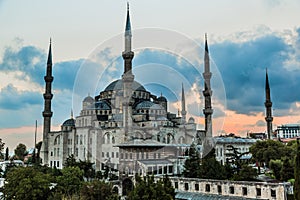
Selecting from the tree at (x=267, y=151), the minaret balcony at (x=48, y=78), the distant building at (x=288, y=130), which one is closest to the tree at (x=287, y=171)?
the tree at (x=267, y=151)

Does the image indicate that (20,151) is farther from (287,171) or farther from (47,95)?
(287,171)

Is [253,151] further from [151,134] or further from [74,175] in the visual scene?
[74,175]

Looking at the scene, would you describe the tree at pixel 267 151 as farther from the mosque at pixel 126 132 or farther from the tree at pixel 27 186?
the tree at pixel 27 186

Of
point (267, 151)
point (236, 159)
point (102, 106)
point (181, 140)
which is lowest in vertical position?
point (236, 159)

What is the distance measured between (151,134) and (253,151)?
8400 mm

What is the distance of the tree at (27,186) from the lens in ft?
49.4

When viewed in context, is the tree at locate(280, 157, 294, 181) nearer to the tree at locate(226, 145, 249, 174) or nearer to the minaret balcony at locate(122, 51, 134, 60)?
the tree at locate(226, 145, 249, 174)

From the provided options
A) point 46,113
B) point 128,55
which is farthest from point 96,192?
point 46,113

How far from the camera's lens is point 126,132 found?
27.1 m

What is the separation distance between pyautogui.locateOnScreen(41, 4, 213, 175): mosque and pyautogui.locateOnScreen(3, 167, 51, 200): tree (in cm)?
766

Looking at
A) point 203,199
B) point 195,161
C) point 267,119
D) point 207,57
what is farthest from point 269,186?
point 267,119

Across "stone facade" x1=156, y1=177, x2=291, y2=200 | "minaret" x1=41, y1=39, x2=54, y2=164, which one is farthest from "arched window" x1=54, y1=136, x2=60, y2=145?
"stone facade" x1=156, y1=177, x2=291, y2=200

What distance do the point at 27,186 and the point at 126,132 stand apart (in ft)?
41.8

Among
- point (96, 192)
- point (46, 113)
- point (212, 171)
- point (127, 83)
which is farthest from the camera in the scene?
point (46, 113)
